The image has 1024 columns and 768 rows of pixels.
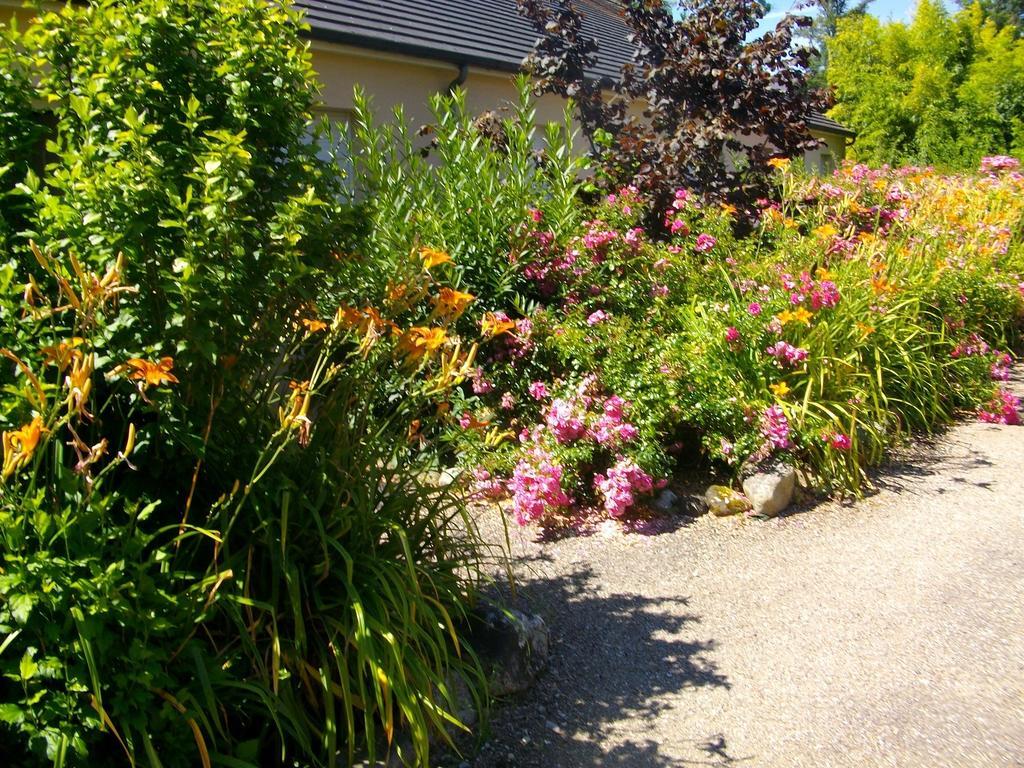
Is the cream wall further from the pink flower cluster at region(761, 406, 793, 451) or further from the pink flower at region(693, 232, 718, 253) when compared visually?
the pink flower cluster at region(761, 406, 793, 451)

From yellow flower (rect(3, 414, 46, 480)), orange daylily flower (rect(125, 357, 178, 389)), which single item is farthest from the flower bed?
yellow flower (rect(3, 414, 46, 480))

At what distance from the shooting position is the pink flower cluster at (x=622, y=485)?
5.18 meters

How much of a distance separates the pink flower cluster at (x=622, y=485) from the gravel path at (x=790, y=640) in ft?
0.62

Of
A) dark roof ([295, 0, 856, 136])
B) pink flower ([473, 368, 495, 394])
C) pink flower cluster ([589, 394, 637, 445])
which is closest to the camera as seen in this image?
pink flower cluster ([589, 394, 637, 445])

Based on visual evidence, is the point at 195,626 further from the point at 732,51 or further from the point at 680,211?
the point at 732,51

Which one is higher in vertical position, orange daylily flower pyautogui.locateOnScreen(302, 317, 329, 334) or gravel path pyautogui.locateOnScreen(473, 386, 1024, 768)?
orange daylily flower pyautogui.locateOnScreen(302, 317, 329, 334)

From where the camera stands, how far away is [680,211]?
7.43 metres

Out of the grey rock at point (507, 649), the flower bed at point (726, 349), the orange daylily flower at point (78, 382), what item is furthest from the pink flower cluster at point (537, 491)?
the orange daylily flower at point (78, 382)

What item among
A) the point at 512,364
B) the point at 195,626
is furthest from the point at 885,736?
the point at 512,364

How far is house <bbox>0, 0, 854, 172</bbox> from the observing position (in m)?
9.53

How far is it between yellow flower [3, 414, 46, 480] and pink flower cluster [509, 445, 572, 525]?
10.5 ft

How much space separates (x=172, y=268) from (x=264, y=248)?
0.30 meters

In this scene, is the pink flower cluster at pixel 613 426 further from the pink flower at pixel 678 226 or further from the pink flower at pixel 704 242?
the pink flower at pixel 678 226

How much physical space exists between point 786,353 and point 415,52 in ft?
20.4
